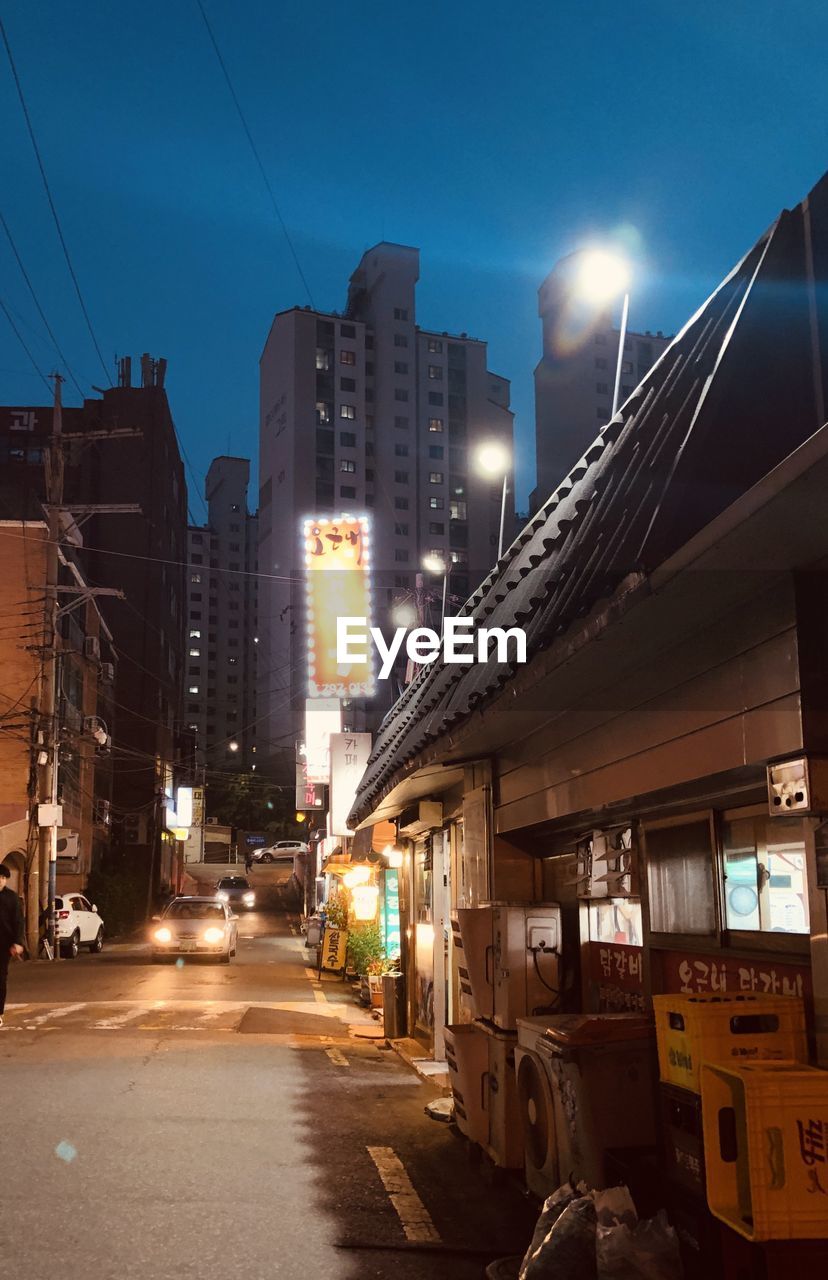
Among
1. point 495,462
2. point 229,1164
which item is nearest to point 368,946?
point 495,462

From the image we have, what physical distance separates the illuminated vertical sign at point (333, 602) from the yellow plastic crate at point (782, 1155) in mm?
23400

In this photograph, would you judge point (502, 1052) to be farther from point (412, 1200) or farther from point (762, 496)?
point (762, 496)

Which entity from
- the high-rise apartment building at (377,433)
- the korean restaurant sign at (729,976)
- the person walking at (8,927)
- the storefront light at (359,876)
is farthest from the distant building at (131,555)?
the korean restaurant sign at (729,976)

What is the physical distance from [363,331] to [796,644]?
10098cm

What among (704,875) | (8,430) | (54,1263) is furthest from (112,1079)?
(8,430)

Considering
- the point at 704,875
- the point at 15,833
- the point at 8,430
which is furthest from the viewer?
the point at 8,430

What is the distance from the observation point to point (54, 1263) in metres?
5.83

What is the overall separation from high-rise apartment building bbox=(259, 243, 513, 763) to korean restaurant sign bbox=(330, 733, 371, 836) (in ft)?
223

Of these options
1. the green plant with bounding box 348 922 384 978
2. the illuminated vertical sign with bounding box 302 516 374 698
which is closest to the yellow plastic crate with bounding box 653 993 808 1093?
the green plant with bounding box 348 922 384 978

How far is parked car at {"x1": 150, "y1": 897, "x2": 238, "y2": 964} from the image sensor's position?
1105 inches

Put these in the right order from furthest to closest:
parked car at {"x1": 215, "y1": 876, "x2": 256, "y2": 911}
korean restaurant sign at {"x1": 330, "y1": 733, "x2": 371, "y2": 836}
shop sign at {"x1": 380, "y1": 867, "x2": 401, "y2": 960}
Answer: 1. parked car at {"x1": 215, "y1": 876, "x2": 256, "y2": 911}
2. korean restaurant sign at {"x1": 330, "y1": 733, "x2": 371, "y2": 836}
3. shop sign at {"x1": 380, "y1": 867, "x2": 401, "y2": 960}

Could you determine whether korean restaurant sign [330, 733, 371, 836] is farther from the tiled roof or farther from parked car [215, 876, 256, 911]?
parked car [215, 876, 256, 911]

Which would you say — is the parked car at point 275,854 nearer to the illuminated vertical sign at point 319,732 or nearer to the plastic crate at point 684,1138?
the illuminated vertical sign at point 319,732

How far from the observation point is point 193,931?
2825 cm
